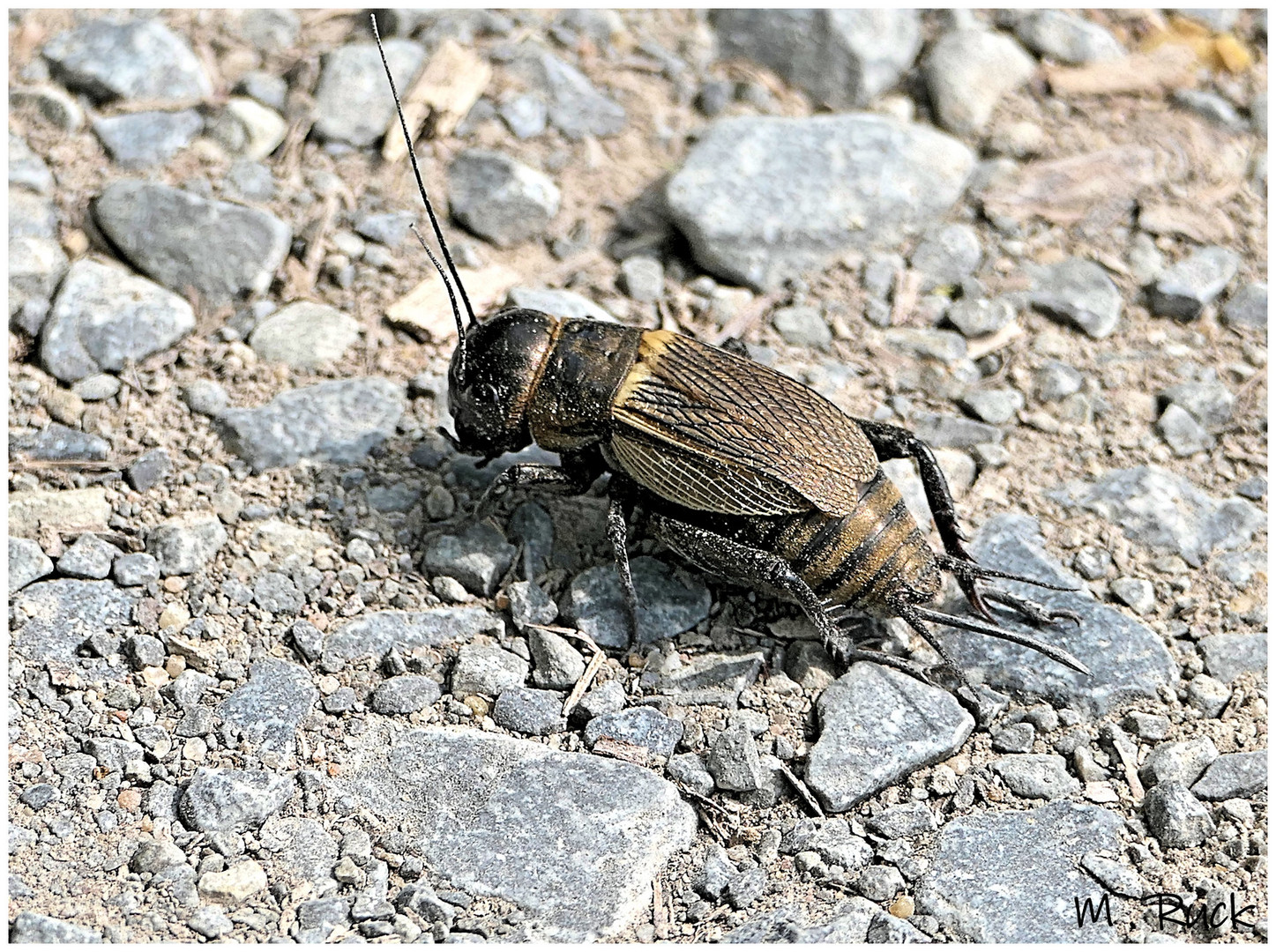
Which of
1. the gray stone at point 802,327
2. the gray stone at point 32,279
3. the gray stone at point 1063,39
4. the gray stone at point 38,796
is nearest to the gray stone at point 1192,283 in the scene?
the gray stone at point 1063,39

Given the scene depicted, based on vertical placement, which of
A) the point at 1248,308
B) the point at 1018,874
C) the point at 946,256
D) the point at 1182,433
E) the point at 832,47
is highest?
the point at 832,47

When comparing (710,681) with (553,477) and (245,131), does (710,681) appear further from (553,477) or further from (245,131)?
(245,131)

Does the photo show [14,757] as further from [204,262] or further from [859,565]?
[859,565]

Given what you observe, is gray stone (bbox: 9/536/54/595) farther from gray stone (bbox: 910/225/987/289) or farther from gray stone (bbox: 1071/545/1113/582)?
gray stone (bbox: 910/225/987/289)

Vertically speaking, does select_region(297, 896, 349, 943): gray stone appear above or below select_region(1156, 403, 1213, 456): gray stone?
below

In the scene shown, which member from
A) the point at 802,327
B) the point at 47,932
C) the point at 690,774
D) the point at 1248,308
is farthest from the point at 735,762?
the point at 1248,308

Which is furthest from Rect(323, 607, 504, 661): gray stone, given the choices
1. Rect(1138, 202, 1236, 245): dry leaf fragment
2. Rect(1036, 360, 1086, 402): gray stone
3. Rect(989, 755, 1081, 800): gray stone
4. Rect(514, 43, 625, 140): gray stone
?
Rect(1138, 202, 1236, 245): dry leaf fragment

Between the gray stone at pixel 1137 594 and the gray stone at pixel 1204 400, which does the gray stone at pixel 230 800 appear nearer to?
the gray stone at pixel 1137 594
